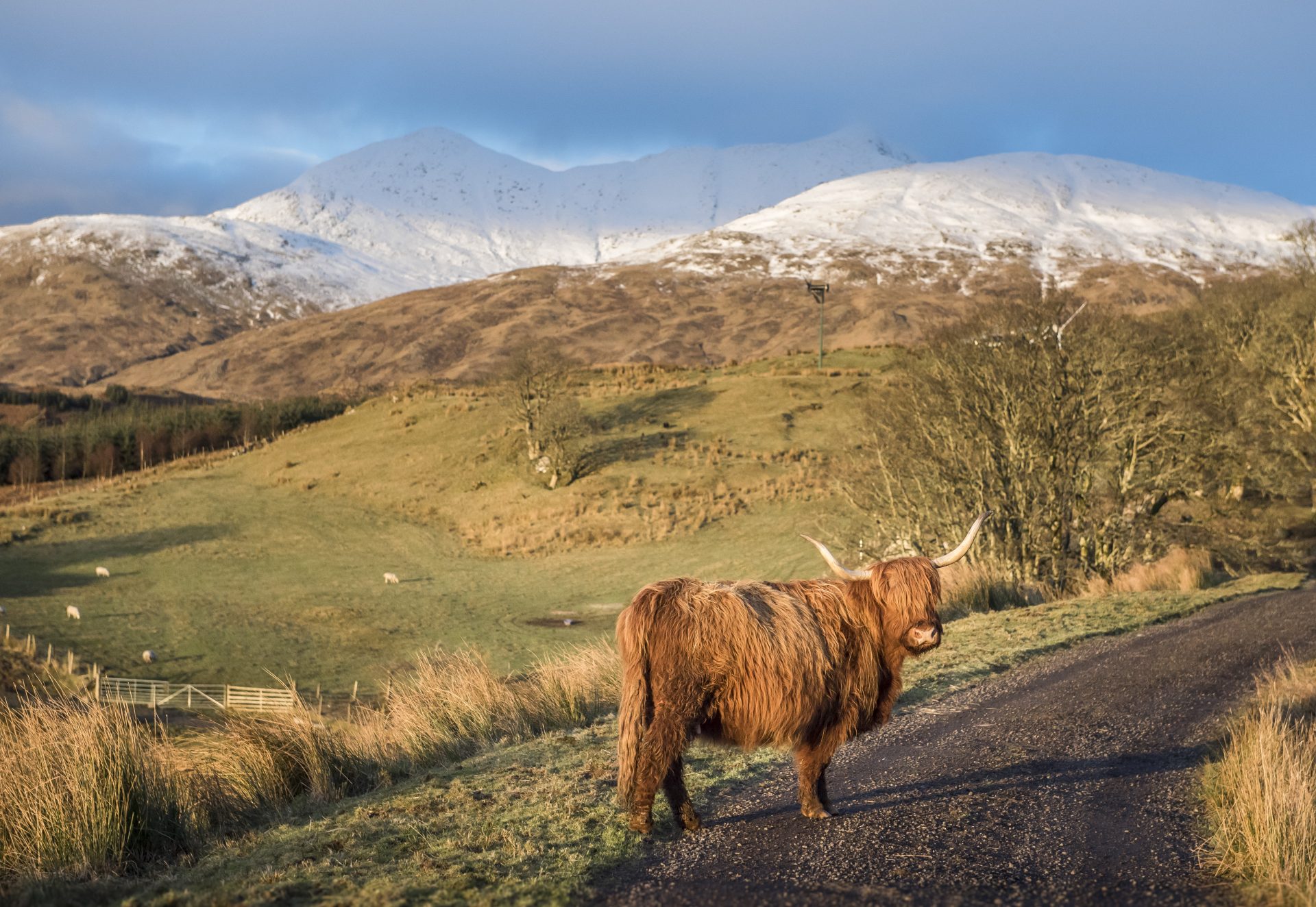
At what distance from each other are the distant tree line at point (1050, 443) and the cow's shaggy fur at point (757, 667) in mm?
16594

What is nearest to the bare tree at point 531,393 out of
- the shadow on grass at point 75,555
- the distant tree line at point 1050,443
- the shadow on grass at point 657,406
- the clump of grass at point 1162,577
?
the shadow on grass at point 657,406

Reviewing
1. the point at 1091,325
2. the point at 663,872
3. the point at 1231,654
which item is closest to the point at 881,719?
the point at 663,872

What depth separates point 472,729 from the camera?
9469mm

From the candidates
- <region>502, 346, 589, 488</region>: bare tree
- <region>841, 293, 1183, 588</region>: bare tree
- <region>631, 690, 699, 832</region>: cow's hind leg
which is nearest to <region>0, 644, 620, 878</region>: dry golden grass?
<region>631, 690, 699, 832</region>: cow's hind leg

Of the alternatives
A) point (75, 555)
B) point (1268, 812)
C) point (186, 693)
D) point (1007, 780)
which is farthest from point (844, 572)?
point (75, 555)

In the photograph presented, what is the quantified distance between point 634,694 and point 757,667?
29.1 inches

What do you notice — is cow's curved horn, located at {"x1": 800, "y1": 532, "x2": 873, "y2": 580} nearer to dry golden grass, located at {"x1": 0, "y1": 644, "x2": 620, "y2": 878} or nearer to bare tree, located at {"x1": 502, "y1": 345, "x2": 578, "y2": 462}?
dry golden grass, located at {"x1": 0, "y1": 644, "x2": 620, "y2": 878}

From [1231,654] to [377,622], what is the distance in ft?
83.7

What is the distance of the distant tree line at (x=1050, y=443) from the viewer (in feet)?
74.6

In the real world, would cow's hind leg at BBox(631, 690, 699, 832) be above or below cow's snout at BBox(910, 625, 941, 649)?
below

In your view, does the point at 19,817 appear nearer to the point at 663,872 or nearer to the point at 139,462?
the point at 663,872

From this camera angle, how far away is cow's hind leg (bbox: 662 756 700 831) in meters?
5.80

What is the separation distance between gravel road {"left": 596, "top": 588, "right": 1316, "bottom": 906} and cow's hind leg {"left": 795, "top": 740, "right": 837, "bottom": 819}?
0.35 ft

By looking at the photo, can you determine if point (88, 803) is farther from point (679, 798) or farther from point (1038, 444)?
point (1038, 444)
